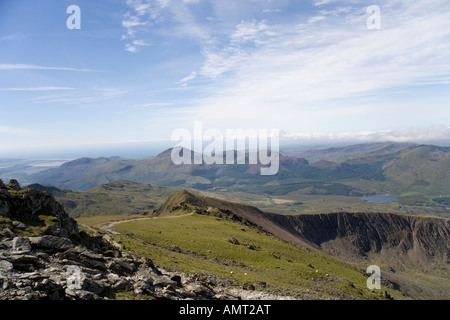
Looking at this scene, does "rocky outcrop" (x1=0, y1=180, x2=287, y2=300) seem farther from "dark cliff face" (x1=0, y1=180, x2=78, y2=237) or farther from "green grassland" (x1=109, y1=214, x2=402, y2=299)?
"green grassland" (x1=109, y1=214, x2=402, y2=299)

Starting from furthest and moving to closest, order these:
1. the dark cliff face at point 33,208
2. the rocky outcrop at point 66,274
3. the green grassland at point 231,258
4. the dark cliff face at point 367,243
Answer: the dark cliff face at point 367,243 < the green grassland at point 231,258 < the dark cliff face at point 33,208 < the rocky outcrop at point 66,274

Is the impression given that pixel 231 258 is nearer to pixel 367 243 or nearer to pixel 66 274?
pixel 66 274

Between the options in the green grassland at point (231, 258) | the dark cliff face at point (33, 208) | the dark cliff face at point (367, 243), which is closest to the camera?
the dark cliff face at point (33, 208)

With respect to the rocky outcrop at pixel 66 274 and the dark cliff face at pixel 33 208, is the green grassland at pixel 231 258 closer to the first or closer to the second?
the rocky outcrop at pixel 66 274

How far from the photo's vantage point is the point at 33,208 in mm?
32719

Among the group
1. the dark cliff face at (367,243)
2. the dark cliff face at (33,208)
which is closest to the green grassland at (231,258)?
the dark cliff face at (33,208)

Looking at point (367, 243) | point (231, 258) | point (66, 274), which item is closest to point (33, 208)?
point (66, 274)

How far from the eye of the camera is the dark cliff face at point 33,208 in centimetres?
2973

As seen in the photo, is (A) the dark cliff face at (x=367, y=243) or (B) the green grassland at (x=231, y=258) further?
(A) the dark cliff face at (x=367, y=243)

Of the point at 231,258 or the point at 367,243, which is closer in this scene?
A: the point at 231,258
